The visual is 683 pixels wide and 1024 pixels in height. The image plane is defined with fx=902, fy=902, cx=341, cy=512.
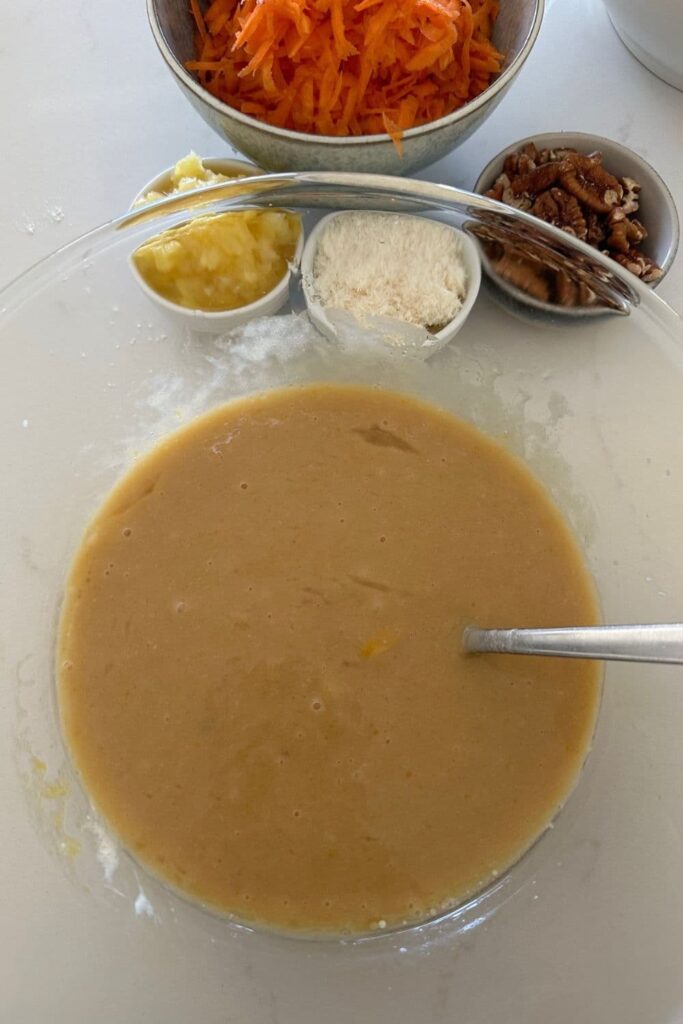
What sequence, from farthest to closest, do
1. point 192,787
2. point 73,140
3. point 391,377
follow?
point 73,140
point 391,377
point 192,787

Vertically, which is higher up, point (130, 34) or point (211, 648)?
point (130, 34)

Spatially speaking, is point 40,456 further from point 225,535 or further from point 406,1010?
point 406,1010

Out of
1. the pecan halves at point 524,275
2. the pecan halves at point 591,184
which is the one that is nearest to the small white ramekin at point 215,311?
the pecan halves at point 524,275

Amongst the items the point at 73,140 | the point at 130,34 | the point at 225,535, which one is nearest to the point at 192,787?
the point at 225,535

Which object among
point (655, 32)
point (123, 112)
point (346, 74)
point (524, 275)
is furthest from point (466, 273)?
point (123, 112)

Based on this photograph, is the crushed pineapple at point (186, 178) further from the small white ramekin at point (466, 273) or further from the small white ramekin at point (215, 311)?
the small white ramekin at point (466, 273)

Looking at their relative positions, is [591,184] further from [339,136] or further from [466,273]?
[339,136]

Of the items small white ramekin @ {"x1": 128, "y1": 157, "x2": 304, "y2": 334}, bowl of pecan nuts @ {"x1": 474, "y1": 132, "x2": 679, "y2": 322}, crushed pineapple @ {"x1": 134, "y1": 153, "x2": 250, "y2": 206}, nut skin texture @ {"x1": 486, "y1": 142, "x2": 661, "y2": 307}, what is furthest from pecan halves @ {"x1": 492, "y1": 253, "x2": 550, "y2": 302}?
crushed pineapple @ {"x1": 134, "y1": 153, "x2": 250, "y2": 206}
